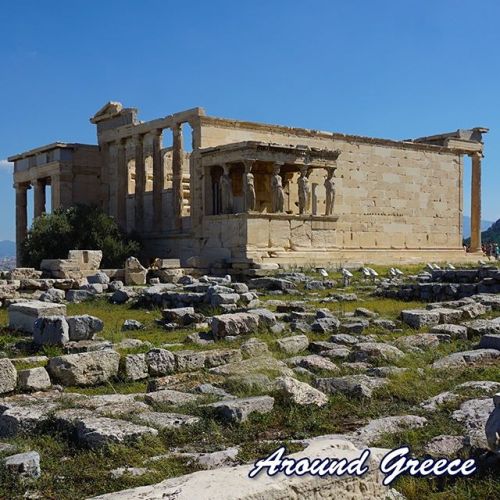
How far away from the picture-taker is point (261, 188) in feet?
86.0

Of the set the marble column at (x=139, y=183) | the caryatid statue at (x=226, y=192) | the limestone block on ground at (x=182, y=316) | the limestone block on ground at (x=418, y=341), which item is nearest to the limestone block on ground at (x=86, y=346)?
the limestone block on ground at (x=182, y=316)

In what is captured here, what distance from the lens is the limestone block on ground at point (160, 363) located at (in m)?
7.88

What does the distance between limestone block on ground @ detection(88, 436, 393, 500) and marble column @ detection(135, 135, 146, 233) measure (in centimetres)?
2456

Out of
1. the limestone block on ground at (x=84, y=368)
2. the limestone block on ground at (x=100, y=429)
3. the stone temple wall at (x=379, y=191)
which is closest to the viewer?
the limestone block on ground at (x=100, y=429)

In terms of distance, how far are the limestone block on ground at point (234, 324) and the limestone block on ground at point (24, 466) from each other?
219 inches

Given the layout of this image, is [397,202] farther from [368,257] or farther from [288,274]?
[288,274]

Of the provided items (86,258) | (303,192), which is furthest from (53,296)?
(303,192)

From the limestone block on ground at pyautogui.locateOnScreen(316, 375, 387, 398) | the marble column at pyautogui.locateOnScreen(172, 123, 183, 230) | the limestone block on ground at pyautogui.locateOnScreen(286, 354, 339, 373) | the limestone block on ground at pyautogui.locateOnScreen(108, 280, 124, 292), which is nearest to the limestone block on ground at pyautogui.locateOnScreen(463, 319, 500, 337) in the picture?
the limestone block on ground at pyautogui.locateOnScreen(286, 354, 339, 373)

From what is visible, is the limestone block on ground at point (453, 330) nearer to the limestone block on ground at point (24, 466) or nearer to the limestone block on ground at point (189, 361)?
the limestone block on ground at point (189, 361)

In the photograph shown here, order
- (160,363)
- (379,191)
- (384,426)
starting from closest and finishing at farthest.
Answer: (384,426)
(160,363)
(379,191)

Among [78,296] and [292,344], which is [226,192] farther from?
[292,344]

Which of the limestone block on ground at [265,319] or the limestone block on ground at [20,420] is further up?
the limestone block on ground at [265,319]

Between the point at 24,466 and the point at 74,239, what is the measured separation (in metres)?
21.3

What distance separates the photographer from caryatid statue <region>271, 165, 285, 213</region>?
23922 mm
